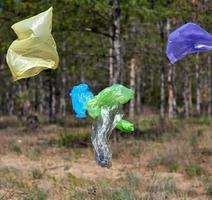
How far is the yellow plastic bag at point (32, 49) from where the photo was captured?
19.9ft

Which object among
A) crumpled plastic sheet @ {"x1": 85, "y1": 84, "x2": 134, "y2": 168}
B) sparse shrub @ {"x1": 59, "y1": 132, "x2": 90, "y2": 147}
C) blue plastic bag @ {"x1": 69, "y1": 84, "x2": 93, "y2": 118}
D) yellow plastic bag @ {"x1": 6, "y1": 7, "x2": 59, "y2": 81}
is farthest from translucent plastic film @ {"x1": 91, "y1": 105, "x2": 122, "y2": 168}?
sparse shrub @ {"x1": 59, "y1": 132, "x2": 90, "y2": 147}

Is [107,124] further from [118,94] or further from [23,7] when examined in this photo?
[23,7]

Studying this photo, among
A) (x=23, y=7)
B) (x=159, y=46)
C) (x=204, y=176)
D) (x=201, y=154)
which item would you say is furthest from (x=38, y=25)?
(x=159, y=46)

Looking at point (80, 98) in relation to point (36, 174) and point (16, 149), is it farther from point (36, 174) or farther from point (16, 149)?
point (16, 149)

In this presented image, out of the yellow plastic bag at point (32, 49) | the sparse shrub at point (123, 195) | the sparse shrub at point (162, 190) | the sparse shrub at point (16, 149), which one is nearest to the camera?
the yellow plastic bag at point (32, 49)

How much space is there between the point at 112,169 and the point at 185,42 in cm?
614

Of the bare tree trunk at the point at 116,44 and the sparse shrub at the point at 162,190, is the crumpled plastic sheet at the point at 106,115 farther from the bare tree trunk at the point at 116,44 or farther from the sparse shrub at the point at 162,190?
the bare tree trunk at the point at 116,44

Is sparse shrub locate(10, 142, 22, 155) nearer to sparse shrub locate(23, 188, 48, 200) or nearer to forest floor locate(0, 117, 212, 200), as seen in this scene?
forest floor locate(0, 117, 212, 200)

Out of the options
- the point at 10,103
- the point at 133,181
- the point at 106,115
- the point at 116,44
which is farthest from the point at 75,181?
the point at 10,103

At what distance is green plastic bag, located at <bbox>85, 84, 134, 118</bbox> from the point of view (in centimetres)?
655

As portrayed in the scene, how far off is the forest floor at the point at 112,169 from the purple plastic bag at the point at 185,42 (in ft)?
7.01

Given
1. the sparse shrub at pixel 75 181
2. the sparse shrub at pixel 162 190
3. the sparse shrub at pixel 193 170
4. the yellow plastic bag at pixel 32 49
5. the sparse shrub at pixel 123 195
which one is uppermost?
the yellow plastic bag at pixel 32 49

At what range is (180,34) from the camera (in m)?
5.85

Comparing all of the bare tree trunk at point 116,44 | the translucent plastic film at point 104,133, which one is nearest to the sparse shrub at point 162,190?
the translucent plastic film at point 104,133
